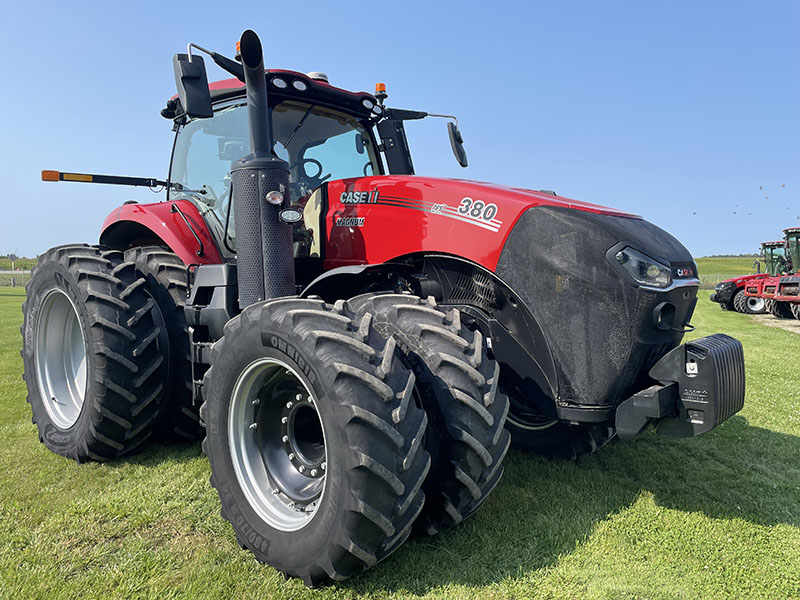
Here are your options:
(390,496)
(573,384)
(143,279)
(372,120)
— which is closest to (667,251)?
(573,384)

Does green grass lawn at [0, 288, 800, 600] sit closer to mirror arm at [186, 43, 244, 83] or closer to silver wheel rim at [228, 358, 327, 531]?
silver wheel rim at [228, 358, 327, 531]

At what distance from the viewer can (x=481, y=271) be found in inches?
123

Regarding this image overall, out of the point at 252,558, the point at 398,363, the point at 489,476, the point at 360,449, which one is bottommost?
the point at 252,558

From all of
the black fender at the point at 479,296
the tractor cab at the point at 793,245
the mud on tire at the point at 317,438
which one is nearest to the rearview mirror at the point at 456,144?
the black fender at the point at 479,296

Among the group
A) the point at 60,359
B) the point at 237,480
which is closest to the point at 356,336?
the point at 237,480

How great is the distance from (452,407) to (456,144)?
99.8 inches

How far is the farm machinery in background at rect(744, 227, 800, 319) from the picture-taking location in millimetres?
17641

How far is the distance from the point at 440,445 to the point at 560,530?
0.88 meters

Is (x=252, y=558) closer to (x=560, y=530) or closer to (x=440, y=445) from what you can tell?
(x=440, y=445)

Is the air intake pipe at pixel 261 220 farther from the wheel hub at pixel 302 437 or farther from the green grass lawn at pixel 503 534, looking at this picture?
the green grass lawn at pixel 503 534

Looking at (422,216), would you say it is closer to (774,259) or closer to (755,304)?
(755,304)

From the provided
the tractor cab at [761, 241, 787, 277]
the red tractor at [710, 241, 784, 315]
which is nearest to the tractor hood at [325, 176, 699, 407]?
the red tractor at [710, 241, 784, 315]

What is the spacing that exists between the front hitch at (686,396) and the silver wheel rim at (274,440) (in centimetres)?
149

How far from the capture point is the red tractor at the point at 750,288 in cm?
2014
